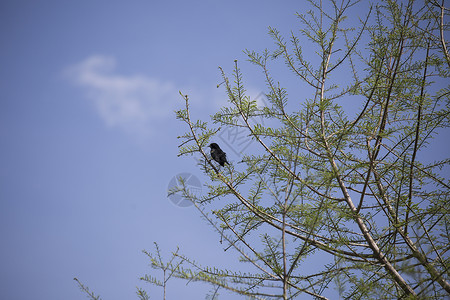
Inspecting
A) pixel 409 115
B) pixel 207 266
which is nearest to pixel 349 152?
pixel 409 115

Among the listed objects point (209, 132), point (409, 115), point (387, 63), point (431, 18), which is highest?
point (431, 18)

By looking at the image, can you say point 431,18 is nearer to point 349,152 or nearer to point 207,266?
point 349,152

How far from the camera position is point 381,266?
201cm

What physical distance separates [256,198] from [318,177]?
541 mm

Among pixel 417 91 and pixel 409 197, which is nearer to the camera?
pixel 409 197

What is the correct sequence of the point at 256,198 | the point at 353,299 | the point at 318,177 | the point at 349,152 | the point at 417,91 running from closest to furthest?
the point at 318,177
the point at 353,299
the point at 256,198
the point at 417,91
the point at 349,152

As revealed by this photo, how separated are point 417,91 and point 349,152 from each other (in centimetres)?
73

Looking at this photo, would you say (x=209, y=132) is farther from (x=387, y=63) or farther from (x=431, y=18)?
(x=431, y=18)

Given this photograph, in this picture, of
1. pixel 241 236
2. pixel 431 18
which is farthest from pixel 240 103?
pixel 431 18

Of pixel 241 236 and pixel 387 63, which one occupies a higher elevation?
pixel 387 63

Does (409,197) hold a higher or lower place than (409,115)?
lower

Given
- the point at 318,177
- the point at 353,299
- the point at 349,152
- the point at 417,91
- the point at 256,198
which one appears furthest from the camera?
the point at 349,152

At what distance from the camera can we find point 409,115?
8.70ft

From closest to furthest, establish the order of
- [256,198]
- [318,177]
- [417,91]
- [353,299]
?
1. [318,177]
2. [353,299]
3. [256,198]
4. [417,91]
